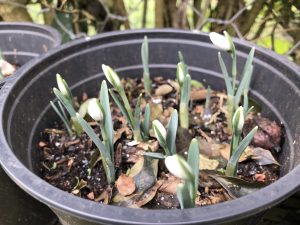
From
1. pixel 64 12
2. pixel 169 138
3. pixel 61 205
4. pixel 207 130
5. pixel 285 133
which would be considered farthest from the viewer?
pixel 64 12

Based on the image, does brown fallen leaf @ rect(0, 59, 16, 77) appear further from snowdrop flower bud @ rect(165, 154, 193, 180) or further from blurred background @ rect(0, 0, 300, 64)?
snowdrop flower bud @ rect(165, 154, 193, 180)

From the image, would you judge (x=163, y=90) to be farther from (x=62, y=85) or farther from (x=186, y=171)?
(x=186, y=171)

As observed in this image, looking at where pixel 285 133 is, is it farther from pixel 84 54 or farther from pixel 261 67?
pixel 84 54

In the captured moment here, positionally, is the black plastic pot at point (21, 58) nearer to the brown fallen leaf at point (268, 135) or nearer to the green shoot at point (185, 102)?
the green shoot at point (185, 102)

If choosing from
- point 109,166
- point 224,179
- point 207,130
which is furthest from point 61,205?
point 207,130

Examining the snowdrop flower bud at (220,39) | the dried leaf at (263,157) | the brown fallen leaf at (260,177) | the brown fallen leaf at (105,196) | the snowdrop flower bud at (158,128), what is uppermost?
the snowdrop flower bud at (220,39)

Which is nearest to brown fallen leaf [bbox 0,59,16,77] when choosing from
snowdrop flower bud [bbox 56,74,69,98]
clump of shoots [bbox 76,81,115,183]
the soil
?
the soil

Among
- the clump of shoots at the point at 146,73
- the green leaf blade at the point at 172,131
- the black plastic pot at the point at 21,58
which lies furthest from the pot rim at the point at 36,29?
the green leaf blade at the point at 172,131
